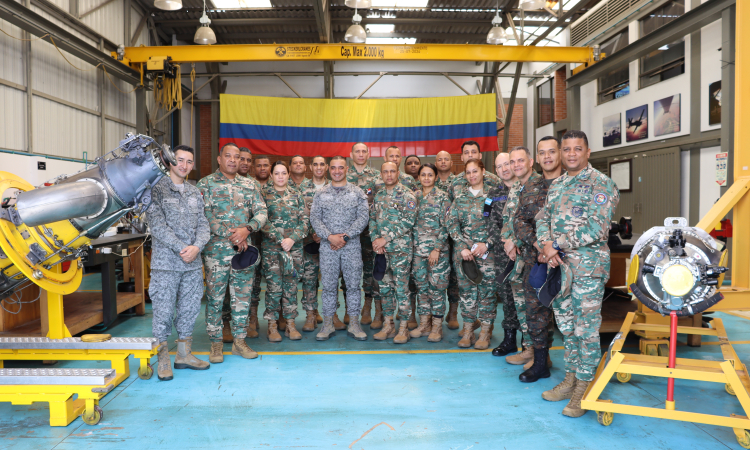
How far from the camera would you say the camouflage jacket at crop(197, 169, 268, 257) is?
3684 millimetres

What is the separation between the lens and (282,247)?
4211 millimetres

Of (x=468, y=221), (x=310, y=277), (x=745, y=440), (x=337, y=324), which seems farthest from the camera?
(x=337, y=324)

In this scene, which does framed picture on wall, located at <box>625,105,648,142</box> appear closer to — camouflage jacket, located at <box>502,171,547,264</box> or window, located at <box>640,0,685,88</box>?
window, located at <box>640,0,685,88</box>

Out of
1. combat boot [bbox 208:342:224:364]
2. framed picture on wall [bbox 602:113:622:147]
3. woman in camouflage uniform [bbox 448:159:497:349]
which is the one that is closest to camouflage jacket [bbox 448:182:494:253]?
woman in camouflage uniform [bbox 448:159:497:349]

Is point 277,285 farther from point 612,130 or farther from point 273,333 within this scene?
point 612,130

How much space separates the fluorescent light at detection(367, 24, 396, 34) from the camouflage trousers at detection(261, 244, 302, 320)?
888 cm

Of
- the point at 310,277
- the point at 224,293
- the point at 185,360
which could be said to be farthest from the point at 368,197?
the point at 185,360

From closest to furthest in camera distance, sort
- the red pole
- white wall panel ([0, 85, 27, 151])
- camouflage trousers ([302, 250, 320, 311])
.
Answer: the red pole → camouflage trousers ([302, 250, 320, 311]) → white wall panel ([0, 85, 27, 151])

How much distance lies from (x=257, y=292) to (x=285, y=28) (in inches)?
366

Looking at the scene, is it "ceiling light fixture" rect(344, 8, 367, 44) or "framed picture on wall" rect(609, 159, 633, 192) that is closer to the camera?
"ceiling light fixture" rect(344, 8, 367, 44)

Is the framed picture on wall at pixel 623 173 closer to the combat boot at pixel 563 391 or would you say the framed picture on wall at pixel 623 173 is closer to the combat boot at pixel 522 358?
the combat boot at pixel 522 358

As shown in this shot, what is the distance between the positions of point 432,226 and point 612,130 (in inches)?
331

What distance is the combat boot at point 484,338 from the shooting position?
3979 millimetres

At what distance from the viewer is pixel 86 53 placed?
24.8 ft
